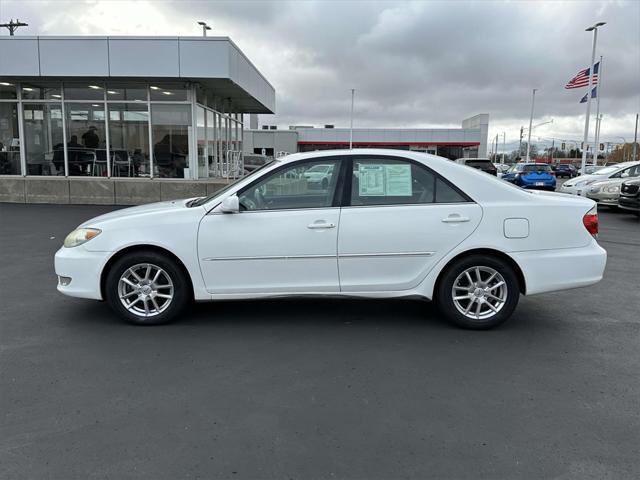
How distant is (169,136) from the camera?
1653cm

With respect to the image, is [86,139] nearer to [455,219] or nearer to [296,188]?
[296,188]

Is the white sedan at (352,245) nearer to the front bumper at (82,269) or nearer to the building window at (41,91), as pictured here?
the front bumper at (82,269)

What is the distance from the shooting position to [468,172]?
496 cm

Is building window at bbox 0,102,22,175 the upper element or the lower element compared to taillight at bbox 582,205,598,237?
upper

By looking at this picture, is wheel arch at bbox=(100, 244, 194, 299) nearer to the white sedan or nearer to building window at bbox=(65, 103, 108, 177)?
the white sedan

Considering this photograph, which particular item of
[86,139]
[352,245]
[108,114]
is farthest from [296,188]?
[86,139]

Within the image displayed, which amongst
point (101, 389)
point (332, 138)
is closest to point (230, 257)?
point (101, 389)

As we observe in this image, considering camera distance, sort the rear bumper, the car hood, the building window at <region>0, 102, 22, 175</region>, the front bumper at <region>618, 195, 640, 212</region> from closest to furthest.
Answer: the rear bumper
the car hood
the front bumper at <region>618, 195, 640, 212</region>
the building window at <region>0, 102, 22, 175</region>

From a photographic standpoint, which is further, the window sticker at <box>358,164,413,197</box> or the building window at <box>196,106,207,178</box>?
the building window at <box>196,106,207,178</box>

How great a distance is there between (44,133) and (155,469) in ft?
54.5

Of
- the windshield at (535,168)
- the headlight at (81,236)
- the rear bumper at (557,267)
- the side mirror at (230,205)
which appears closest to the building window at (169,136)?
the headlight at (81,236)

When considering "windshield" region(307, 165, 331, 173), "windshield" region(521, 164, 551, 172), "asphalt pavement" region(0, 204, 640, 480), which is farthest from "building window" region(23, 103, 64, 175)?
"windshield" region(521, 164, 551, 172)

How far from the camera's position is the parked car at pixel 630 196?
14.4 m

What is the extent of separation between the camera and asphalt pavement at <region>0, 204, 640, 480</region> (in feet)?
9.36
